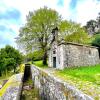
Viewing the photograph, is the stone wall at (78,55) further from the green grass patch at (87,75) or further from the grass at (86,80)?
the grass at (86,80)

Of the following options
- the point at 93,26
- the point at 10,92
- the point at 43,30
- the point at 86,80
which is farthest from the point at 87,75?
the point at 93,26

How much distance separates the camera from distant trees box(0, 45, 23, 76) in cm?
4235

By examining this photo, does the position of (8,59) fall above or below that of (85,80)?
above

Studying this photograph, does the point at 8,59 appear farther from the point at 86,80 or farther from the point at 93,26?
the point at 93,26

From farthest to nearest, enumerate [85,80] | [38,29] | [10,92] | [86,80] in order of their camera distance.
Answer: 1. [38,29]
2. [86,80]
3. [85,80]
4. [10,92]

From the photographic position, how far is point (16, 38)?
39.2 meters

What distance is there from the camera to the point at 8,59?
4288 centimetres

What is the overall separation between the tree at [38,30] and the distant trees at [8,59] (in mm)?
6961

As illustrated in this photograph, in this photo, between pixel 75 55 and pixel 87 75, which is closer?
pixel 87 75

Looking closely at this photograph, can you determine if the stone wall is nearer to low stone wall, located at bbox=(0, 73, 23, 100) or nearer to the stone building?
the stone building

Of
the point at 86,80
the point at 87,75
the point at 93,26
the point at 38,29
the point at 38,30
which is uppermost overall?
the point at 93,26

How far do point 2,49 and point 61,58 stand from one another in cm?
2619

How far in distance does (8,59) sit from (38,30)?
11742 mm

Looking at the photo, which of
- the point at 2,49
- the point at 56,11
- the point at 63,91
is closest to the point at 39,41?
the point at 56,11
